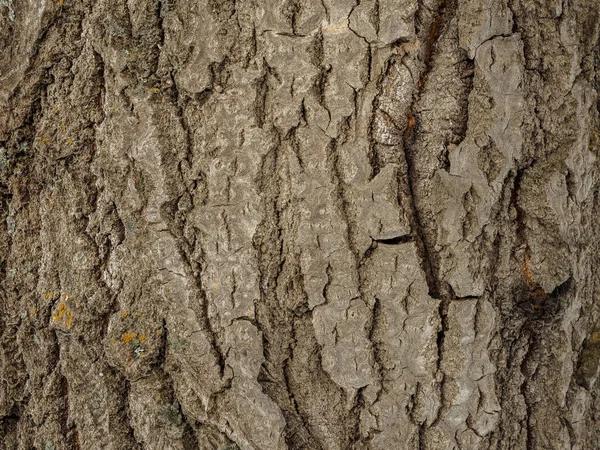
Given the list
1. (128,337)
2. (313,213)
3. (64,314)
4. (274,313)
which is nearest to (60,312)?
(64,314)

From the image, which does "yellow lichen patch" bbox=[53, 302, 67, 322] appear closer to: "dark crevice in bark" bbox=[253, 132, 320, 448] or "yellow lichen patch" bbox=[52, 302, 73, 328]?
"yellow lichen patch" bbox=[52, 302, 73, 328]

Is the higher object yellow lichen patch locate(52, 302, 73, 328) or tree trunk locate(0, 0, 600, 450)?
tree trunk locate(0, 0, 600, 450)

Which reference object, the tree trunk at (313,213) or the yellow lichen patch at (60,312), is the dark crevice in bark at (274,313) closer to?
the tree trunk at (313,213)

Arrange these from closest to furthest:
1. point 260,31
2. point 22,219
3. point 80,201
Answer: point 260,31 → point 80,201 → point 22,219

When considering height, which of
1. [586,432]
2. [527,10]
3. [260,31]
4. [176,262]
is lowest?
[586,432]

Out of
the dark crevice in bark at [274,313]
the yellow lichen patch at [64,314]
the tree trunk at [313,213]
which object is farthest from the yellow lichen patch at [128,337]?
the dark crevice in bark at [274,313]

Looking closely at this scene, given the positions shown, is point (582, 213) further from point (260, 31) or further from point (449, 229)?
point (260, 31)

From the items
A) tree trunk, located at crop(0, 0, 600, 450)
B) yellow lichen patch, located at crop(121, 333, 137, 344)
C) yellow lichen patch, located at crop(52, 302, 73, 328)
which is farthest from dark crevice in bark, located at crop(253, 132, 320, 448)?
yellow lichen patch, located at crop(52, 302, 73, 328)

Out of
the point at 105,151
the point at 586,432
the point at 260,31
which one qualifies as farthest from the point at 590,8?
the point at 105,151
